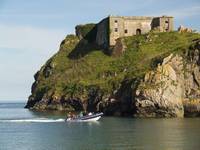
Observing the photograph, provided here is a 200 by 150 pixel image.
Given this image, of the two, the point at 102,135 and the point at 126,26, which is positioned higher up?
the point at 126,26

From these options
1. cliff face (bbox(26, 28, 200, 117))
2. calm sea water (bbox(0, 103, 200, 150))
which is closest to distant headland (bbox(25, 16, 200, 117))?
cliff face (bbox(26, 28, 200, 117))

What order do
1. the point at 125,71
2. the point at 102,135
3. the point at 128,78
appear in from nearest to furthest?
the point at 102,135 → the point at 128,78 → the point at 125,71

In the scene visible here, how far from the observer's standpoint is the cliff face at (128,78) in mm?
120000

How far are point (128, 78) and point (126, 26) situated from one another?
122 feet

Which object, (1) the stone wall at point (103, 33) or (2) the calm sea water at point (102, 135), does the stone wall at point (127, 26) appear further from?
(2) the calm sea water at point (102, 135)

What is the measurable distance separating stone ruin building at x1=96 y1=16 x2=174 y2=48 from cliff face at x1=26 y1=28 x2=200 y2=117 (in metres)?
4.44

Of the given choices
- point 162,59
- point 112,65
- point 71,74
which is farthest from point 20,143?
point 71,74

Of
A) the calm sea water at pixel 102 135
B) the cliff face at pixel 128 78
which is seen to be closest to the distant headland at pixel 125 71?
the cliff face at pixel 128 78

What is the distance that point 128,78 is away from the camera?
A: 134m

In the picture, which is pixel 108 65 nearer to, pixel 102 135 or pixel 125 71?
pixel 125 71

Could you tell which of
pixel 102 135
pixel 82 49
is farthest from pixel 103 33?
pixel 102 135

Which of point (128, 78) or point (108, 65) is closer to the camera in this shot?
point (128, 78)

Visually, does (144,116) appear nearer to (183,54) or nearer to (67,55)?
(183,54)

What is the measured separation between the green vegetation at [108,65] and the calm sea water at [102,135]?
26803 millimetres
